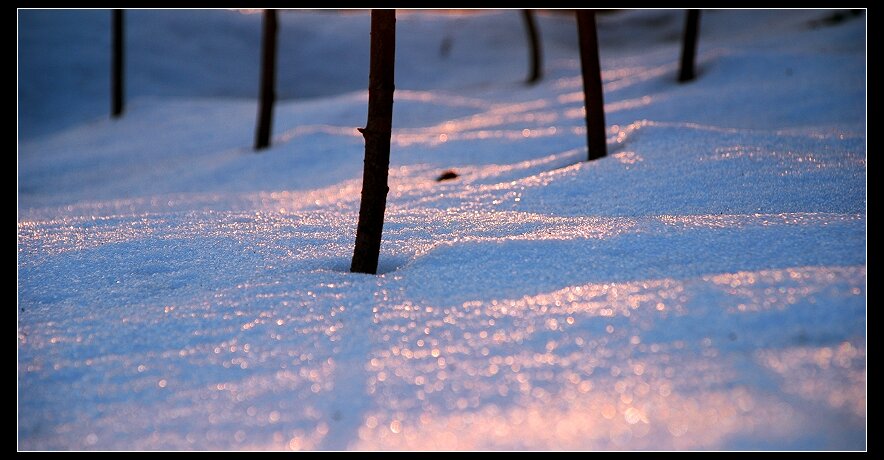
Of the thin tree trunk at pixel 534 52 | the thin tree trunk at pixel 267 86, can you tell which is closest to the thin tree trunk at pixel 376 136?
the thin tree trunk at pixel 267 86

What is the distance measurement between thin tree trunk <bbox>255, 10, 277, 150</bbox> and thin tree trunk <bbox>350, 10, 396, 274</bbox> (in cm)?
685

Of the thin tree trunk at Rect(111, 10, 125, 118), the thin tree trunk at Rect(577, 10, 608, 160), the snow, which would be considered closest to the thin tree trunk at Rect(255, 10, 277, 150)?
the snow

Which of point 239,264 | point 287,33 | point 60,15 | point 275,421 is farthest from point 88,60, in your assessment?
point 275,421

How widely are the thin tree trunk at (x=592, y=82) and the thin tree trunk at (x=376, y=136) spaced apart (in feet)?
10.3

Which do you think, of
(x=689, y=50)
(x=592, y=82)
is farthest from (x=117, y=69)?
(x=592, y=82)

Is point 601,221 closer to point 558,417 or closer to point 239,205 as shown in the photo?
point 558,417

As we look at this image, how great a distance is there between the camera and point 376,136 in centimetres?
346

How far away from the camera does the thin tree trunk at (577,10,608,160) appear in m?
6.16

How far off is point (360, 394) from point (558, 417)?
686 mm

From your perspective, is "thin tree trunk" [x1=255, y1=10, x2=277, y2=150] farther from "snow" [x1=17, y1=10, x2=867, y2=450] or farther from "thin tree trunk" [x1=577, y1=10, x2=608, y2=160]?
"thin tree trunk" [x1=577, y1=10, x2=608, y2=160]

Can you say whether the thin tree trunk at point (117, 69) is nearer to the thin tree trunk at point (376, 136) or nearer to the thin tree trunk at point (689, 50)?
the thin tree trunk at point (689, 50)

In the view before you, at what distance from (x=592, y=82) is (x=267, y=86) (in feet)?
18.3

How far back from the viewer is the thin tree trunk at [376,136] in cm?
336

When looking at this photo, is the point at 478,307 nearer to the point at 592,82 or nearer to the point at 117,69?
the point at 592,82
